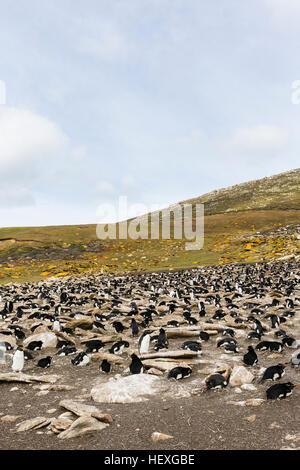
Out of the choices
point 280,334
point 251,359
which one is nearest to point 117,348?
point 251,359

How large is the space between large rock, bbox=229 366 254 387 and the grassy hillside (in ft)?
119

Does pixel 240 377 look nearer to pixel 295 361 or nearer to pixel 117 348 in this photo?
pixel 295 361

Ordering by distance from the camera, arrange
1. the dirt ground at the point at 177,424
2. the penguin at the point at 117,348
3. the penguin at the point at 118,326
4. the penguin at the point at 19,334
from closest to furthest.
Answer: the dirt ground at the point at 177,424 < the penguin at the point at 117,348 < the penguin at the point at 19,334 < the penguin at the point at 118,326

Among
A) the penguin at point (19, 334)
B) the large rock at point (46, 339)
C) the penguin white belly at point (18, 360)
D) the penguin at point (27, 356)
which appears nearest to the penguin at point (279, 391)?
the penguin white belly at point (18, 360)

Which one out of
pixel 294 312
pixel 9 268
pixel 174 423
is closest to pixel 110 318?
pixel 294 312

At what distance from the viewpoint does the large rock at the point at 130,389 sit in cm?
744

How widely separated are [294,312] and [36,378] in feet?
38.7

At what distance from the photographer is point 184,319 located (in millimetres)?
14930

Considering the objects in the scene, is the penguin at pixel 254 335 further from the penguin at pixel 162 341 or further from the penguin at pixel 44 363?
the penguin at pixel 44 363

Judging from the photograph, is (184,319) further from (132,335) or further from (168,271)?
(168,271)

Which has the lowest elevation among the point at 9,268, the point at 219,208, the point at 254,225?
the point at 9,268

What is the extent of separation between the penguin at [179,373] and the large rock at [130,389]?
31 centimetres

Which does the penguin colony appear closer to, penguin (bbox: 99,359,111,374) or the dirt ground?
penguin (bbox: 99,359,111,374)

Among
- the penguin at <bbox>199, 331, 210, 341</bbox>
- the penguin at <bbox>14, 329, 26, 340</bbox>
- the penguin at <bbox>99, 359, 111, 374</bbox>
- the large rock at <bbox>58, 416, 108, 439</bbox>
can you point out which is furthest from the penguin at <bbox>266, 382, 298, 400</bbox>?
the penguin at <bbox>14, 329, 26, 340</bbox>
